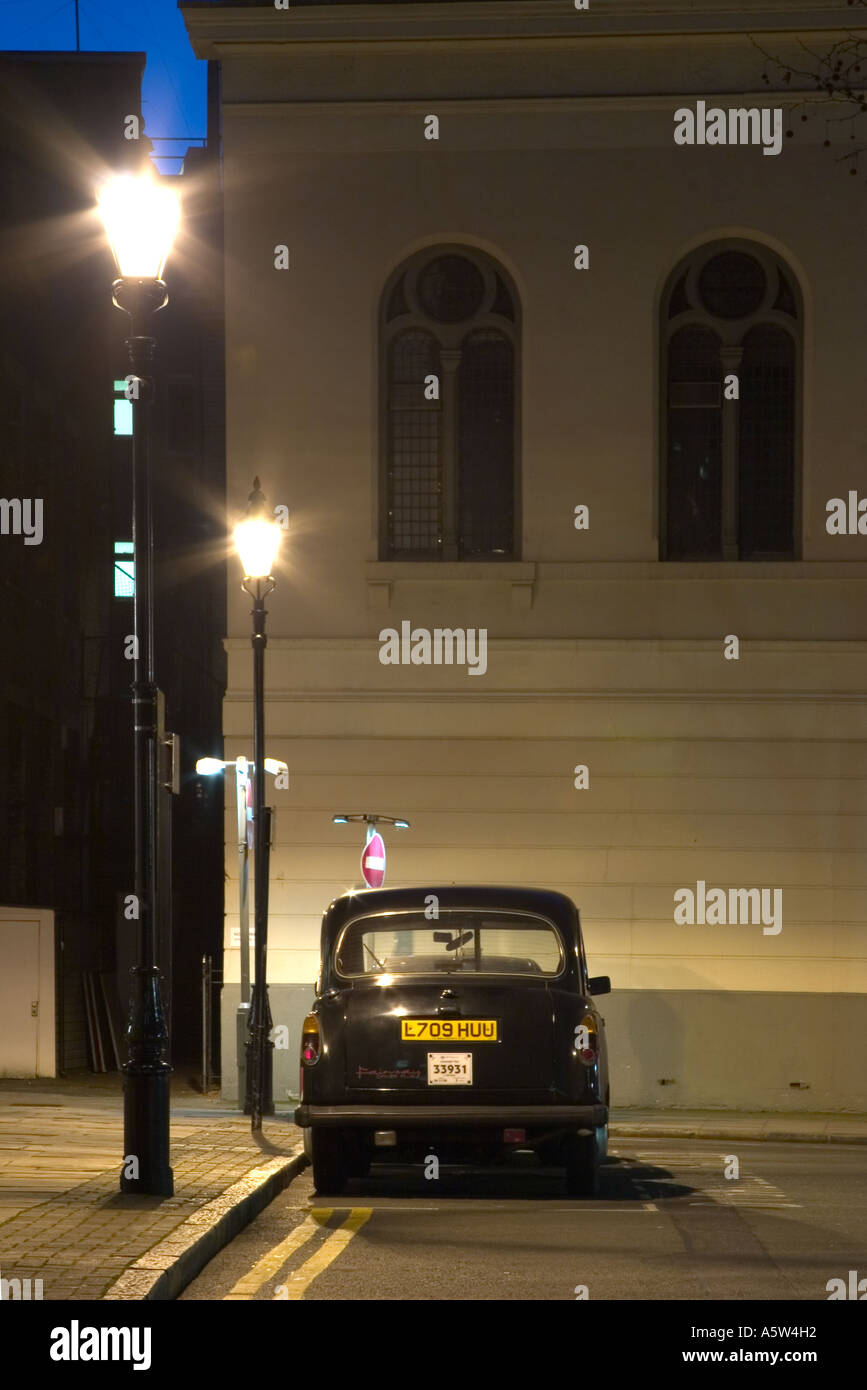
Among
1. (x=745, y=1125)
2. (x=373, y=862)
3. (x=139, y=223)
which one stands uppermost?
(x=139, y=223)

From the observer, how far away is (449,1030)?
44.1 ft

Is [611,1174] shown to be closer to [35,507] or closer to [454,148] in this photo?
[454,148]

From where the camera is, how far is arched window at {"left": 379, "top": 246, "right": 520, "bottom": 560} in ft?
82.7

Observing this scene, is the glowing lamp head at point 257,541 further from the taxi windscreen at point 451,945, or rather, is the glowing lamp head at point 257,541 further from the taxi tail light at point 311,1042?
the taxi tail light at point 311,1042

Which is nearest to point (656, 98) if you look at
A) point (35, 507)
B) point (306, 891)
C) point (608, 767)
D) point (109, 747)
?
point (608, 767)

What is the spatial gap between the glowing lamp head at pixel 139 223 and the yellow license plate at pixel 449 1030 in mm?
4777

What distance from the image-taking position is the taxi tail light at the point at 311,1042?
13656 millimetres

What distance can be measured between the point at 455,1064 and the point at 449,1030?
210 mm

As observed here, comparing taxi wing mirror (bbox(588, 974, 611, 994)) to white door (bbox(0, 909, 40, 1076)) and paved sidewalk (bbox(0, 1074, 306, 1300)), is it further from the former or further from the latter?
white door (bbox(0, 909, 40, 1076))

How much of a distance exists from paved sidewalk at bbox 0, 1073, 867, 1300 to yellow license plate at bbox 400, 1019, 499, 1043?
1.23 m

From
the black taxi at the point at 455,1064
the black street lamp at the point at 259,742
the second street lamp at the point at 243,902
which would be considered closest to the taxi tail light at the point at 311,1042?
the black taxi at the point at 455,1064

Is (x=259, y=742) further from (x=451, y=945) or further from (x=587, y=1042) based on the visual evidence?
(x=587, y=1042)

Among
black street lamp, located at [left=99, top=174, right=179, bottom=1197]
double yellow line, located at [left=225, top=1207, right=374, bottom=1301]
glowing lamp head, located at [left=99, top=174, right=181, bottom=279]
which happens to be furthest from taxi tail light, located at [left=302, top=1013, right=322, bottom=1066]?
glowing lamp head, located at [left=99, top=174, right=181, bottom=279]

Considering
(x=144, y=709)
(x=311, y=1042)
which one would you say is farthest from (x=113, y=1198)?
(x=144, y=709)
